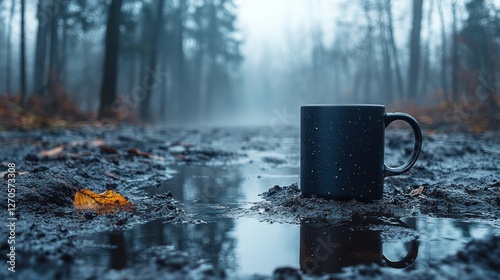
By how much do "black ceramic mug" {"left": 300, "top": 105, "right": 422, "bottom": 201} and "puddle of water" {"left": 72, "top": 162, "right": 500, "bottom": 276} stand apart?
0.33 metres

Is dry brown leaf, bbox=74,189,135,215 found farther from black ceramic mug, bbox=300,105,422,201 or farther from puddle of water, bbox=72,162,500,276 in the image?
black ceramic mug, bbox=300,105,422,201

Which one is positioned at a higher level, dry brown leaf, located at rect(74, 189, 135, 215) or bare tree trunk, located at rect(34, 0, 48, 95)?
bare tree trunk, located at rect(34, 0, 48, 95)

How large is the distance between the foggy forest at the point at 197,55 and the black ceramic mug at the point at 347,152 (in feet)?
32.3

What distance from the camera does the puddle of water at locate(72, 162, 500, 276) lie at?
5.01 ft

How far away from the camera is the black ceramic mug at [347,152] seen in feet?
7.70

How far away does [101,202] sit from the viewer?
7.86 feet

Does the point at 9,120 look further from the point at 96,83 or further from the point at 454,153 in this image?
the point at 96,83

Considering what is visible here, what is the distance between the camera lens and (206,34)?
120ft

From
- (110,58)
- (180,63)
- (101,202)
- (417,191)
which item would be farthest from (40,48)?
(417,191)

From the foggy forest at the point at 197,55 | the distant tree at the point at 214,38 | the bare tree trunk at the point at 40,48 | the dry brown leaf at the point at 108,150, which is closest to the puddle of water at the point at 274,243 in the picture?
the dry brown leaf at the point at 108,150

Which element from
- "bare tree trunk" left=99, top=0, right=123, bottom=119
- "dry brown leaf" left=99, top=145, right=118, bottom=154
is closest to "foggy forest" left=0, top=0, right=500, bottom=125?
"bare tree trunk" left=99, top=0, right=123, bottom=119

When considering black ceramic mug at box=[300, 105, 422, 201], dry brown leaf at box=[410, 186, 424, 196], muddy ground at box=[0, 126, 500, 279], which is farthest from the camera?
dry brown leaf at box=[410, 186, 424, 196]

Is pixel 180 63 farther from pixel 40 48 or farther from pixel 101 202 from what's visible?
pixel 101 202

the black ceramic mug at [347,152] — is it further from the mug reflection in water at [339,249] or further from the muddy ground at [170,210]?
the mug reflection in water at [339,249]
